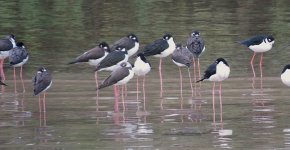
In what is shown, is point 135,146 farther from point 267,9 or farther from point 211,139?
point 267,9

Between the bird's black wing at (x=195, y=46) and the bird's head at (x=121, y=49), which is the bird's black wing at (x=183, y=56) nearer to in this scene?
the bird's black wing at (x=195, y=46)

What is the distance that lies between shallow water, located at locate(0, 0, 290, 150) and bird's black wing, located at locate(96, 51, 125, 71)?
556 millimetres

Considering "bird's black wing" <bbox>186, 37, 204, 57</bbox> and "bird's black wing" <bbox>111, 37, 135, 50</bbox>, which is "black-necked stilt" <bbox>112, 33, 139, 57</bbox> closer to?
"bird's black wing" <bbox>111, 37, 135, 50</bbox>

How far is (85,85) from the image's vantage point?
2072 centimetres

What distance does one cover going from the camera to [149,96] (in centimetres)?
1939

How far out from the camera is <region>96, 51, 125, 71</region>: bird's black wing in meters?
20.3

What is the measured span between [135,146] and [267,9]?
19.7m

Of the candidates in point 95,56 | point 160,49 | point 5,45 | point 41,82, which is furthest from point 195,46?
point 5,45

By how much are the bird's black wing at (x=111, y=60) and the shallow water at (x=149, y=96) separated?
1.82 feet

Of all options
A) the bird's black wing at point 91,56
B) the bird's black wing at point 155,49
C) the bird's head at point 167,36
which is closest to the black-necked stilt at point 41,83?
the bird's black wing at point 91,56

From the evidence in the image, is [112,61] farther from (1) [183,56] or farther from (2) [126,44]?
(2) [126,44]

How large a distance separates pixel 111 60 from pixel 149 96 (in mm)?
1521

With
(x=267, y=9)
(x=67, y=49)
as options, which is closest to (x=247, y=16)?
(x=267, y=9)

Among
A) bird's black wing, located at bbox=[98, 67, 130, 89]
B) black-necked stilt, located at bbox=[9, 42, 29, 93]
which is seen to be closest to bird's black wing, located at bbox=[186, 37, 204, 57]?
bird's black wing, located at bbox=[98, 67, 130, 89]
